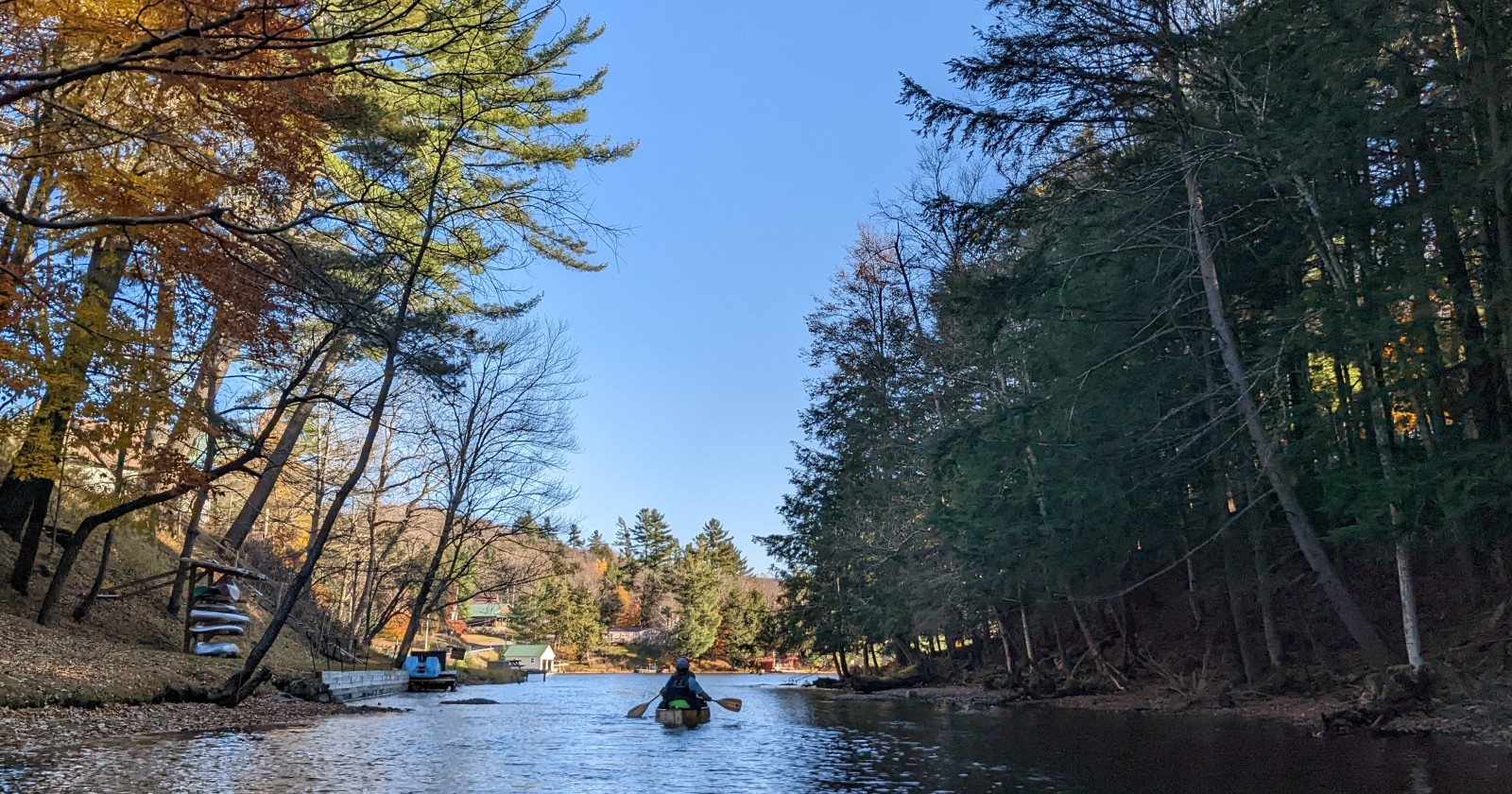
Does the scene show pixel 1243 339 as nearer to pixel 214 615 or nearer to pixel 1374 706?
pixel 1374 706

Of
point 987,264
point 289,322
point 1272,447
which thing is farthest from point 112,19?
point 987,264

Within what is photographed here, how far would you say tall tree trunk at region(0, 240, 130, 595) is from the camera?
48.5 feet

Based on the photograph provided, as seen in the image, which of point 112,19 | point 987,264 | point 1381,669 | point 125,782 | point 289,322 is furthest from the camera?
point 987,264

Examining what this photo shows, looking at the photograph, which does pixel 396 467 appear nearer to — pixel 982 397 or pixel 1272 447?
pixel 982 397

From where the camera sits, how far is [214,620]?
23.1m

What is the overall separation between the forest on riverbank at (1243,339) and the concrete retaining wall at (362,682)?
51.9ft

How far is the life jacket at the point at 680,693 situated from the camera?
21.0 metres

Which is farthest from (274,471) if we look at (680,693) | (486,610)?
(486,610)

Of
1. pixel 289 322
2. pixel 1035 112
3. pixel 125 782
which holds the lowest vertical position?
pixel 125 782

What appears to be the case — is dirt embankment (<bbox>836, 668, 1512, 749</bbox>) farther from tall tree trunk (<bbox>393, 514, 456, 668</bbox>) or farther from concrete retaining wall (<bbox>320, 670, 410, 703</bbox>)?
tall tree trunk (<bbox>393, 514, 456, 668</bbox>)

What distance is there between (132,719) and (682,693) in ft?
34.5

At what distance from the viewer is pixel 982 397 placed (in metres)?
29.6

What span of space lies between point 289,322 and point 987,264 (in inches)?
799

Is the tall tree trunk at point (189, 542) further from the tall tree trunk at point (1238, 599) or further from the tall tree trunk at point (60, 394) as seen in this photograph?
the tall tree trunk at point (1238, 599)
